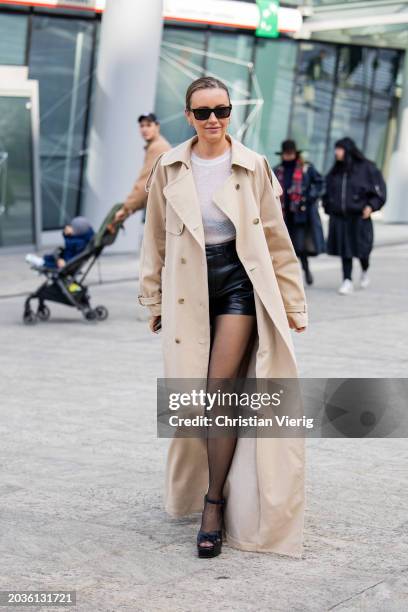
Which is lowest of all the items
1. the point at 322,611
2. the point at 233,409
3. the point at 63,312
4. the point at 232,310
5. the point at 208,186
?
the point at 63,312

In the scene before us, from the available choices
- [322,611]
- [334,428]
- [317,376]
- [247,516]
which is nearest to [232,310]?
[247,516]

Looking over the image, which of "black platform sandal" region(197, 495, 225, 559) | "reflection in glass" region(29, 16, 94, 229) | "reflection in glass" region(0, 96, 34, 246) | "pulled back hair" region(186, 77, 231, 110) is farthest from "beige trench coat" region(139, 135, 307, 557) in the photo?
"reflection in glass" region(29, 16, 94, 229)

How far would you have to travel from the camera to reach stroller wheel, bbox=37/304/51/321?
1238 cm

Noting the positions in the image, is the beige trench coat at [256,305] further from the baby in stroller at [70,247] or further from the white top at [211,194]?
the baby in stroller at [70,247]

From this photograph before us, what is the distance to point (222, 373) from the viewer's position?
5395 mm

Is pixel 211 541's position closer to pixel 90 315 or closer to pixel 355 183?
pixel 90 315

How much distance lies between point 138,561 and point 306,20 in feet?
69.0

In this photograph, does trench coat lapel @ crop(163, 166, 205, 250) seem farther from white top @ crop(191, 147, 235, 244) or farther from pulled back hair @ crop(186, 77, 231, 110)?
pulled back hair @ crop(186, 77, 231, 110)

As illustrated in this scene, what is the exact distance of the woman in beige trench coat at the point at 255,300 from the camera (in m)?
5.31

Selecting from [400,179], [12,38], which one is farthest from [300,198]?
[400,179]

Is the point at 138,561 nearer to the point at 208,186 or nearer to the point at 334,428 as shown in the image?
the point at 208,186

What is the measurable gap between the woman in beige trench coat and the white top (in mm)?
44

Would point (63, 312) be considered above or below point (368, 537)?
below

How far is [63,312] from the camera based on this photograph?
43.3 feet
